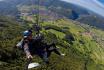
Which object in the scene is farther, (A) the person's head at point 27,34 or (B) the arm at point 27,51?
(A) the person's head at point 27,34

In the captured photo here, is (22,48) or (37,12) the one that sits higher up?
(37,12)

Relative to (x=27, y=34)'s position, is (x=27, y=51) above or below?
below

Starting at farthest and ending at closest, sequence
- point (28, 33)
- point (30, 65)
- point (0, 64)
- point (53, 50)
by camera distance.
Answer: point (0, 64), point (53, 50), point (28, 33), point (30, 65)

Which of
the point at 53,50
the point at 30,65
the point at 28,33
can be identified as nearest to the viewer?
the point at 30,65

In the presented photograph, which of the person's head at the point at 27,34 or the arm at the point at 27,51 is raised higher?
the person's head at the point at 27,34

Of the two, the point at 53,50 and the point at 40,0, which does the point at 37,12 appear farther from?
the point at 53,50

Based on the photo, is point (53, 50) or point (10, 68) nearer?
point (53, 50)

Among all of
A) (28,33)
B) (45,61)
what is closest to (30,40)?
(28,33)

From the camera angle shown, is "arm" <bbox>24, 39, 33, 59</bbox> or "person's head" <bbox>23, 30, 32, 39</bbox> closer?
"arm" <bbox>24, 39, 33, 59</bbox>

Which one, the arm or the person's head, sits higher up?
the person's head

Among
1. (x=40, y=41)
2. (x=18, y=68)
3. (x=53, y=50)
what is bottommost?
(x=18, y=68)

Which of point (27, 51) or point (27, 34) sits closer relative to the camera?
point (27, 51)
